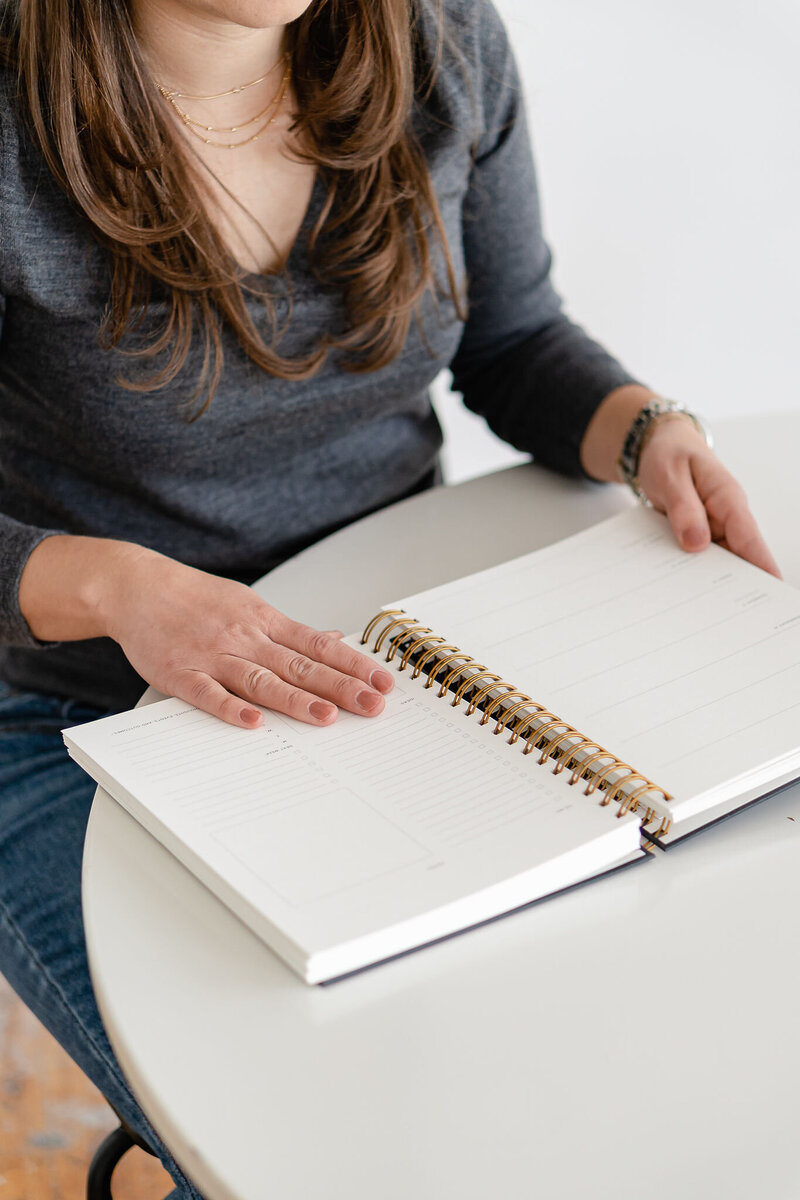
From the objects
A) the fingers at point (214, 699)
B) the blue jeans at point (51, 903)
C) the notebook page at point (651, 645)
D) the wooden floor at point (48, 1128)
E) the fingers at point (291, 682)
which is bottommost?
the wooden floor at point (48, 1128)

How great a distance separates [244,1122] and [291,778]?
18cm

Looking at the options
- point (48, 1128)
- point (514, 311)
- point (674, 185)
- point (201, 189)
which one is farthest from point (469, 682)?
point (674, 185)

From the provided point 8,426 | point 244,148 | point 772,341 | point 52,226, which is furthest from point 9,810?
point 772,341

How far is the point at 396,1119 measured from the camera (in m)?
0.45

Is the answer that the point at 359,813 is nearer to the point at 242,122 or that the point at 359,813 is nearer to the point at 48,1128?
the point at 242,122

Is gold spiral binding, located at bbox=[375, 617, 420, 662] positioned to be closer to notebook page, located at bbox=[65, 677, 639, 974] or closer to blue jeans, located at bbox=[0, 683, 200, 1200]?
notebook page, located at bbox=[65, 677, 639, 974]

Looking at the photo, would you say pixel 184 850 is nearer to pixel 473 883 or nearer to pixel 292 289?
pixel 473 883

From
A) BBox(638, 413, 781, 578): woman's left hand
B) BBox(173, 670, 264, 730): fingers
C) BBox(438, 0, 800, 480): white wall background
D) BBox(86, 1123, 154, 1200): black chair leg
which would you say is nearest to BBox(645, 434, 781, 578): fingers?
BBox(638, 413, 781, 578): woman's left hand

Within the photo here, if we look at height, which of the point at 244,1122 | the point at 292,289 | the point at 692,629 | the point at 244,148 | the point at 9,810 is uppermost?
the point at 244,148

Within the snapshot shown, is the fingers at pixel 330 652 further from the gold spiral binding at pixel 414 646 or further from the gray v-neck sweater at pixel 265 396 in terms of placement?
the gray v-neck sweater at pixel 265 396

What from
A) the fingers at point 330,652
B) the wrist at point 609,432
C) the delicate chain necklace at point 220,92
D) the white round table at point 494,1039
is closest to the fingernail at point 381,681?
the fingers at point 330,652

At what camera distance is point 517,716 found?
24.4 inches

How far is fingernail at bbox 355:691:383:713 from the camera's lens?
631 millimetres

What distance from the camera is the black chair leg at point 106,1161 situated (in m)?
0.97
